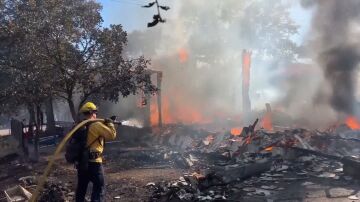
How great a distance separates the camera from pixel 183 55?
118 feet

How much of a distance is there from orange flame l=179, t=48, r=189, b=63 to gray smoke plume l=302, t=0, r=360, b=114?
14.2 meters

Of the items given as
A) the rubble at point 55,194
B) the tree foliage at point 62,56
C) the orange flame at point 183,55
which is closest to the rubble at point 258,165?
the rubble at point 55,194

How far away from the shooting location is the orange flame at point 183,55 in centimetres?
3548

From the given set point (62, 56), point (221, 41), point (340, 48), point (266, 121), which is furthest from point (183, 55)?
point (62, 56)


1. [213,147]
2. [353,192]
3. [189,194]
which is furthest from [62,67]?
[353,192]

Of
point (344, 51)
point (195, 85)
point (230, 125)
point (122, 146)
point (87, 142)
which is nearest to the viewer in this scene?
point (87, 142)

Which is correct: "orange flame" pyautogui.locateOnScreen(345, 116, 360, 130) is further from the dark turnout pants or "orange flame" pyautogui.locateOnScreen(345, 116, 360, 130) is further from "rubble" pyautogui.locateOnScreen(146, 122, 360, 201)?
the dark turnout pants

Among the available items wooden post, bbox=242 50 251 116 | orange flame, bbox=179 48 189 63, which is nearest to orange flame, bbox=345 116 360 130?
wooden post, bbox=242 50 251 116

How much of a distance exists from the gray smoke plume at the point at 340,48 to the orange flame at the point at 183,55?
14196mm

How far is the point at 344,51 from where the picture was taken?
22500 mm

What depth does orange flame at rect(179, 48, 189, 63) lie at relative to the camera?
3548cm

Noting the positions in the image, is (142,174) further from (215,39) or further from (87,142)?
(215,39)

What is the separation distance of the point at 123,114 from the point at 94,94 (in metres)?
15.3

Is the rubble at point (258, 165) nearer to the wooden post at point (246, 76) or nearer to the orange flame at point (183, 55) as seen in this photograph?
the wooden post at point (246, 76)
